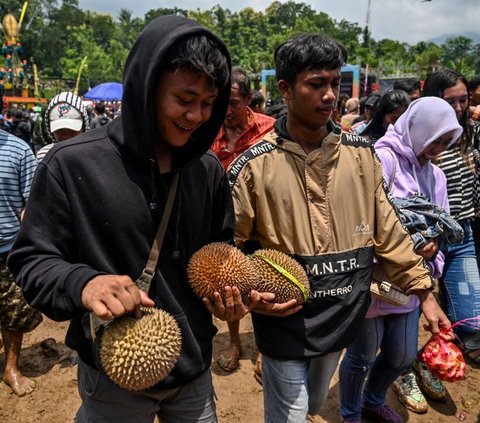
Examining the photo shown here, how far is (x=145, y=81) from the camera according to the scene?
141 cm

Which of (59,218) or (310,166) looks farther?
(310,166)

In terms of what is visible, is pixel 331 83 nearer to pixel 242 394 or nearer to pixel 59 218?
pixel 59 218

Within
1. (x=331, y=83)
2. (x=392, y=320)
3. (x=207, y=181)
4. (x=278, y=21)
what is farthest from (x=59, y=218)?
(x=278, y=21)

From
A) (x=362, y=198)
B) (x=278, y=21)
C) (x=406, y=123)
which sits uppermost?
(x=278, y=21)

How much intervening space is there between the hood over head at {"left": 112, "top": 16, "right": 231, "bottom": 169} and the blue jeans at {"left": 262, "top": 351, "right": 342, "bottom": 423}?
1333 mm

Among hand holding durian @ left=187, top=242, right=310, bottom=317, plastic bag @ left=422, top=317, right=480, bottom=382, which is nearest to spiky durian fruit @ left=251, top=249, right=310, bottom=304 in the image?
hand holding durian @ left=187, top=242, right=310, bottom=317

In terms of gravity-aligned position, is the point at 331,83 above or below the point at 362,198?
above

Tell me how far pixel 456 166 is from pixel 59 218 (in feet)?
9.77

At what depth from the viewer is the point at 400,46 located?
190ft

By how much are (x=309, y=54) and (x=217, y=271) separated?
3.97ft

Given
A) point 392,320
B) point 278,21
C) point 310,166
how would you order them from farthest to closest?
point 278,21, point 392,320, point 310,166

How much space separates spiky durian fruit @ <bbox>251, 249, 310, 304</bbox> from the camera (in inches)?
Result: 72.3

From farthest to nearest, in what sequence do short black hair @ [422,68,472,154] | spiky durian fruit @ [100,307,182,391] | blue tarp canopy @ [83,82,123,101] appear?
blue tarp canopy @ [83,82,123,101] → short black hair @ [422,68,472,154] → spiky durian fruit @ [100,307,182,391]

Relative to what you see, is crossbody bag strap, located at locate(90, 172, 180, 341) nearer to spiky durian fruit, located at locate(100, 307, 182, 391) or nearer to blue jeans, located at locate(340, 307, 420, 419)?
spiky durian fruit, located at locate(100, 307, 182, 391)
